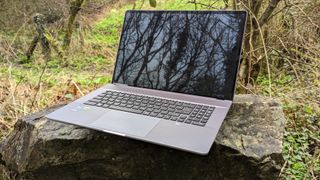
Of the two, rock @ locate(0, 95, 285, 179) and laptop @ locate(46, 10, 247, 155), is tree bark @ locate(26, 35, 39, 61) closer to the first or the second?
rock @ locate(0, 95, 285, 179)

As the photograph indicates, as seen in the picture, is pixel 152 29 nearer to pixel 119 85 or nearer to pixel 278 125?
pixel 119 85

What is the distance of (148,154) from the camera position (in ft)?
5.18

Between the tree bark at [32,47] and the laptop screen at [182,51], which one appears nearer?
the laptop screen at [182,51]

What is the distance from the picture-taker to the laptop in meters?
1.34

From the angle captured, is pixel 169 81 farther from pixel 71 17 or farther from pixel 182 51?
pixel 71 17

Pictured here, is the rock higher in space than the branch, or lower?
lower

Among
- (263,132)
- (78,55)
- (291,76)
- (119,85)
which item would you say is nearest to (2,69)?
(78,55)

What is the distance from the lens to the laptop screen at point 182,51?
152cm

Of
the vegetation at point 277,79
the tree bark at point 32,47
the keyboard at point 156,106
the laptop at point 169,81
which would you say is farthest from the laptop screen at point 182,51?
the tree bark at point 32,47

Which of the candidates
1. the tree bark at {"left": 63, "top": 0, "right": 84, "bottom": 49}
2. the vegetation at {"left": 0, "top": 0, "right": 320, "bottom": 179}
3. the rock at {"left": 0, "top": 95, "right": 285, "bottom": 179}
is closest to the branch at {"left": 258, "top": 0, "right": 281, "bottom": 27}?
the vegetation at {"left": 0, "top": 0, "right": 320, "bottom": 179}

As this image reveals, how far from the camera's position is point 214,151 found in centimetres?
150

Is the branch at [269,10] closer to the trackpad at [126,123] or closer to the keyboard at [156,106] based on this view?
the keyboard at [156,106]

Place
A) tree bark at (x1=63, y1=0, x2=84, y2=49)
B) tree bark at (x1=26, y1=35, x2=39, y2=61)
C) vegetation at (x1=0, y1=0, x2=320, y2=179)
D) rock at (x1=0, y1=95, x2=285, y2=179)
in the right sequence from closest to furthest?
1. rock at (x1=0, y1=95, x2=285, y2=179)
2. vegetation at (x1=0, y1=0, x2=320, y2=179)
3. tree bark at (x1=63, y1=0, x2=84, y2=49)
4. tree bark at (x1=26, y1=35, x2=39, y2=61)

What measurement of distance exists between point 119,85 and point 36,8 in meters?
5.53
